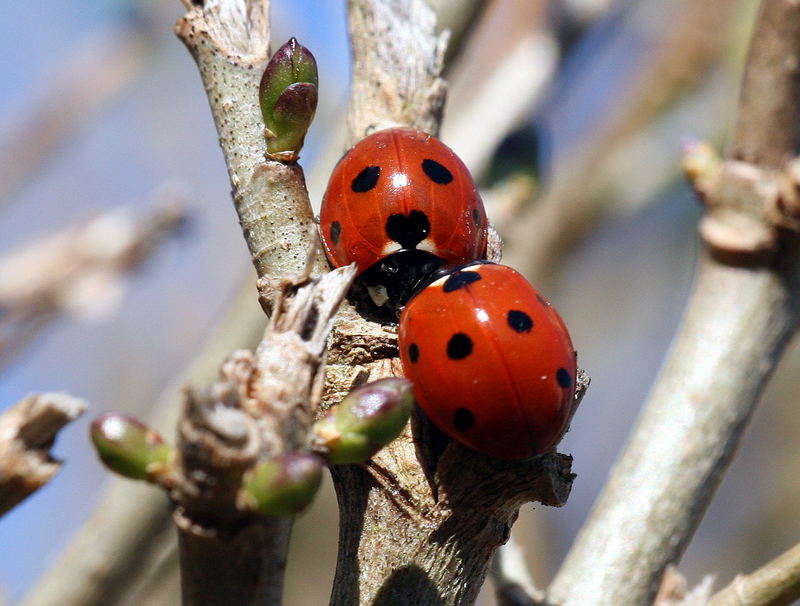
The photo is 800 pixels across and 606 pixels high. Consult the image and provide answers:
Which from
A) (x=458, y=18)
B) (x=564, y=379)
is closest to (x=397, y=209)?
(x=564, y=379)

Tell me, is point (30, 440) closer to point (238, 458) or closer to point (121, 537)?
point (238, 458)

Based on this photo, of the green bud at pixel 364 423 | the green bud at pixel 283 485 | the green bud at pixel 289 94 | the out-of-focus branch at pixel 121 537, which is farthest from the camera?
the out-of-focus branch at pixel 121 537

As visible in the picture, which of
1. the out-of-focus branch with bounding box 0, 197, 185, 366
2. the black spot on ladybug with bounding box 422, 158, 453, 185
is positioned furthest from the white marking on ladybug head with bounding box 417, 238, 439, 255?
the out-of-focus branch with bounding box 0, 197, 185, 366

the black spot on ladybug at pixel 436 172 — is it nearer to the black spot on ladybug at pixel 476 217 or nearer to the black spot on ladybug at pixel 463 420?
the black spot on ladybug at pixel 476 217

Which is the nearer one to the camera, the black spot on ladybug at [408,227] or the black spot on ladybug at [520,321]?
the black spot on ladybug at [520,321]

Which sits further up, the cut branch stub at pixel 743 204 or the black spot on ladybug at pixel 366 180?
the cut branch stub at pixel 743 204

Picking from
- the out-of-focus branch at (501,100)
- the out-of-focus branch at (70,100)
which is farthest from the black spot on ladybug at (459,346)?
the out-of-focus branch at (70,100)

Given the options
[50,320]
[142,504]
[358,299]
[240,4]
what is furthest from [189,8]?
[50,320]

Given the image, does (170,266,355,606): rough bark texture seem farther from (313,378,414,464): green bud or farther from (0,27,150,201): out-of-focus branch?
(0,27,150,201): out-of-focus branch
